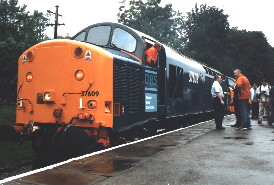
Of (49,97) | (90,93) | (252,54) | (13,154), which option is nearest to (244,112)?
(90,93)

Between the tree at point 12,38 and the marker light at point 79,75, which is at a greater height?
the tree at point 12,38

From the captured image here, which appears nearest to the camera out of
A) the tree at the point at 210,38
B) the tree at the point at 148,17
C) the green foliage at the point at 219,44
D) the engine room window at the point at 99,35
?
the engine room window at the point at 99,35

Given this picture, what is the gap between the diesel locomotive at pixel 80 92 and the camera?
22.6ft

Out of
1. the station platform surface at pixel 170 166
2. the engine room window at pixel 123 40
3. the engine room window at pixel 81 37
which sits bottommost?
the station platform surface at pixel 170 166

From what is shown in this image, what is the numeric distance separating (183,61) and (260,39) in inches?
1893

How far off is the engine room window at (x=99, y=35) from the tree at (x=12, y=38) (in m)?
9.89

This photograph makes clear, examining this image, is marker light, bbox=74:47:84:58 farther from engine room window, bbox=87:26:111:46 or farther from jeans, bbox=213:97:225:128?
jeans, bbox=213:97:225:128

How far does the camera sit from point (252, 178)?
443 cm

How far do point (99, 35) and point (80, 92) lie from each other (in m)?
2.37

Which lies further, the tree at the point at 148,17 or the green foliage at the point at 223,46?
the tree at the point at 148,17

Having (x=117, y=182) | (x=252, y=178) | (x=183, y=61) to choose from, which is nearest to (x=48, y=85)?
(x=117, y=182)

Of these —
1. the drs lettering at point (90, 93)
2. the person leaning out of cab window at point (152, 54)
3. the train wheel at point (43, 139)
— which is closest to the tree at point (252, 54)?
the person leaning out of cab window at point (152, 54)

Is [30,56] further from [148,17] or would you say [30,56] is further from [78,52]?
[148,17]

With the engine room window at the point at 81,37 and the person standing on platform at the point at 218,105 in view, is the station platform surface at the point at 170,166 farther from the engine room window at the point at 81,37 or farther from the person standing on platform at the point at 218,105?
the person standing on platform at the point at 218,105
